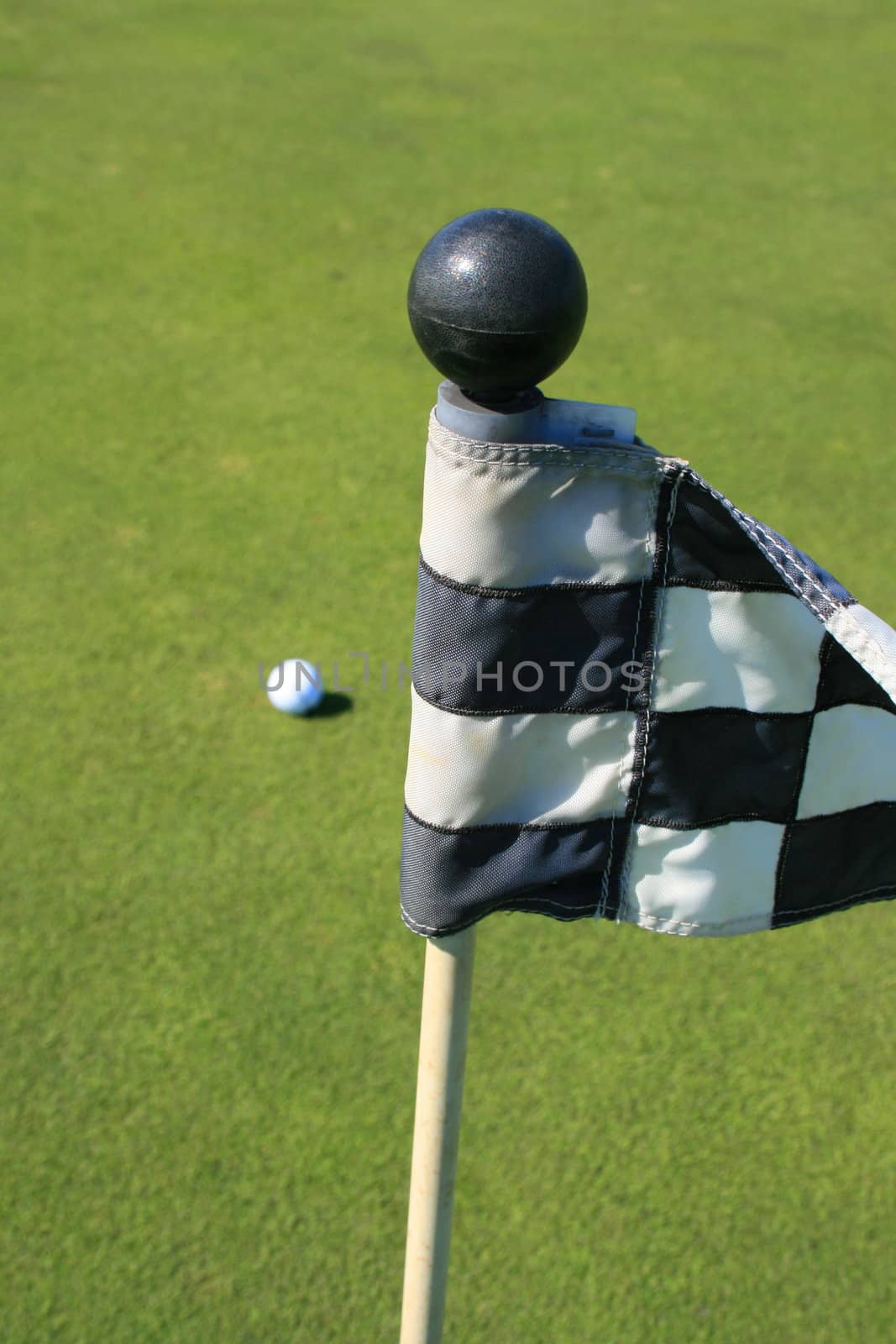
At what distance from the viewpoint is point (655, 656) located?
1.32m

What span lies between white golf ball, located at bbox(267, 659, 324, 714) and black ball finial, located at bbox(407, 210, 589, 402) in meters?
2.17

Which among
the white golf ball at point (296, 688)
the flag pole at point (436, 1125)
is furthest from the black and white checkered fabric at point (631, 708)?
the white golf ball at point (296, 688)

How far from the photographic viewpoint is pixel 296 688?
128 inches

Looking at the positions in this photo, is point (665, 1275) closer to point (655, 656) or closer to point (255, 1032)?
point (255, 1032)

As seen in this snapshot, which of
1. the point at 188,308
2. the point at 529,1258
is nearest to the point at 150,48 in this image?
the point at 188,308

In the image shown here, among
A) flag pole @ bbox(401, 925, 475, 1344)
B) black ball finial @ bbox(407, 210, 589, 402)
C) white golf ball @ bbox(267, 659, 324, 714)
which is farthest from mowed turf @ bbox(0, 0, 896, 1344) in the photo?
black ball finial @ bbox(407, 210, 589, 402)

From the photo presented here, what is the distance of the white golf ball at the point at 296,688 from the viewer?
326 centimetres

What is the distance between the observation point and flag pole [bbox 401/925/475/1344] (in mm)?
1415

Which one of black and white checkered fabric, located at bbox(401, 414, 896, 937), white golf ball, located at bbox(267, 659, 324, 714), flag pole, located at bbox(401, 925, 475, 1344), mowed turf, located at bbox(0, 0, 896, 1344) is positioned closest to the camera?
black and white checkered fabric, located at bbox(401, 414, 896, 937)

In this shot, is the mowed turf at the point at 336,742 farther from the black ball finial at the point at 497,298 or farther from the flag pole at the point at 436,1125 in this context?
the black ball finial at the point at 497,298

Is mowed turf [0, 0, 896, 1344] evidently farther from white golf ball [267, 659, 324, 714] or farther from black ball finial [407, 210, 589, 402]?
black ball finial [407, 210, 589, 402]

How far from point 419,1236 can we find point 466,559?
865 millimetres

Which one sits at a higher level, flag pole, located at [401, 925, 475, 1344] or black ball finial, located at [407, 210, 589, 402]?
black ball finial, located at [407, 210, 589, 402]

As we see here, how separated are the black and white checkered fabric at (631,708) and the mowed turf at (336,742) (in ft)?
0.40
